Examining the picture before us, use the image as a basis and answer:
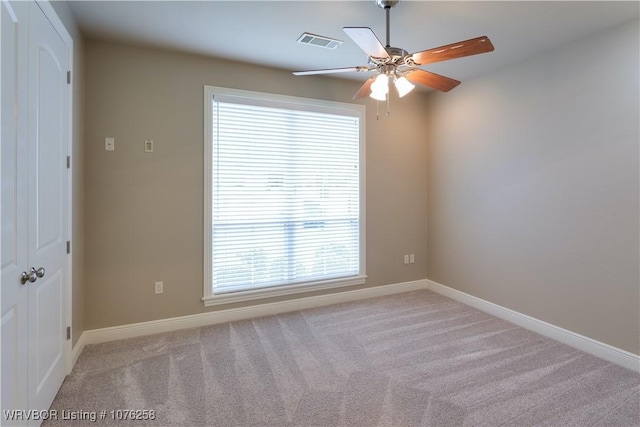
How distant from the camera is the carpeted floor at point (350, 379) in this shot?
1.99 meters

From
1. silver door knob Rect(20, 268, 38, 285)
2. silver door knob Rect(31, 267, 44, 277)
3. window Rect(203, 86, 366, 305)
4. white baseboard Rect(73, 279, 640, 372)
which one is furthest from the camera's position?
window Rect(203, 86, 366, 305)

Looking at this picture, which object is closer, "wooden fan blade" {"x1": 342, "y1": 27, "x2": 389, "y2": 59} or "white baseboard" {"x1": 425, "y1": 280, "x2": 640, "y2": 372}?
"wooden fan blade" {"x1": 342, "y1": 27, "x2": 389, "y2": 59}

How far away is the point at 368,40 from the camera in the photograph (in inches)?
72.3

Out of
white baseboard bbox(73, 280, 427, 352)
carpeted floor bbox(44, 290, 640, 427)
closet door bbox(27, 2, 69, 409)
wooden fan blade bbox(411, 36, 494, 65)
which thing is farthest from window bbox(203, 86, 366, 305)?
wooden fan blade bbox(411, 36, 494, 65)

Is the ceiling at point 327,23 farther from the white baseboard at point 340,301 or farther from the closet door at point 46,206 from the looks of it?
the white baseboard at point 340,301

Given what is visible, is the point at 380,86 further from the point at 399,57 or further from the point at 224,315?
the point at 224,315

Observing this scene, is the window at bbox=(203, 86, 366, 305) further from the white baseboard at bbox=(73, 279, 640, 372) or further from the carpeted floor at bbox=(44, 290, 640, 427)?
the carpeted floor at bbox=(44, 290, 640, 427)

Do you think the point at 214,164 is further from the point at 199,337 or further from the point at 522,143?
the point at 522,143

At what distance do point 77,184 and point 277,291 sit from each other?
6.99 feet

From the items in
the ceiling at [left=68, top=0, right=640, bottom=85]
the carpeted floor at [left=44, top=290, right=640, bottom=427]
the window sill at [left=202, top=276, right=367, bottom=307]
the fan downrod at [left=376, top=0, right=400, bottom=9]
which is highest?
the ceiling at [left=68, top=0, right=640, bottom=85]

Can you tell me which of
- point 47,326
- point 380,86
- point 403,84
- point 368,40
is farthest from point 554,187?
point 47,326

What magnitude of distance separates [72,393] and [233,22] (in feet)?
9.63

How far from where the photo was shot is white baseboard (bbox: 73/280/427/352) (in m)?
2.93

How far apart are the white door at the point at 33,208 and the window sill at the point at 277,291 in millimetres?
1294
